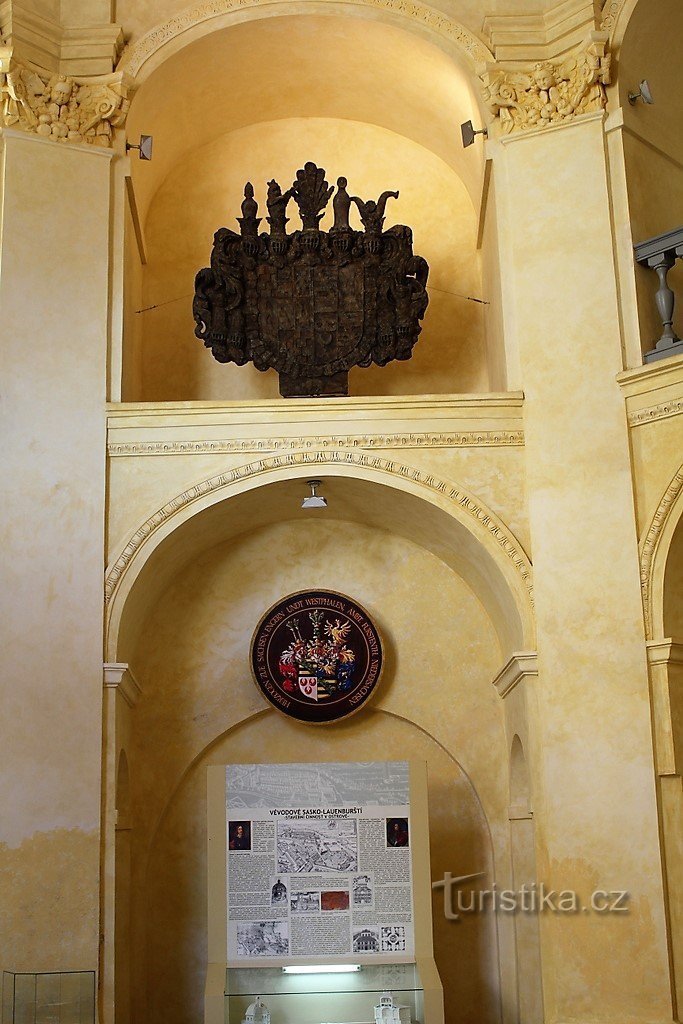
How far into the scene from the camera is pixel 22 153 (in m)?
9.72

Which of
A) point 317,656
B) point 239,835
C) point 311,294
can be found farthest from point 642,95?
point 239,835

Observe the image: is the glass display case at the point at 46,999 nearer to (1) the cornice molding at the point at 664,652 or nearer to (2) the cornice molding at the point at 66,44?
(1) the cornice molding at the point at 664,652

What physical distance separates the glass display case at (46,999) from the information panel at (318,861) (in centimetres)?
104

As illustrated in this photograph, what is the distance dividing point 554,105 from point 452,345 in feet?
8.16

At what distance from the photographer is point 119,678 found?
29.3ft

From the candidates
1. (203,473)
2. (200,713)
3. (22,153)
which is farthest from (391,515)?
(22,153)

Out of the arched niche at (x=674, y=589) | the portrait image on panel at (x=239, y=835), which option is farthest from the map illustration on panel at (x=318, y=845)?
the arched niche at (x=674, y=589)

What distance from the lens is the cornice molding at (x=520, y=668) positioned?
8820mm

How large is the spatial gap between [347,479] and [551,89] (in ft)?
11.5

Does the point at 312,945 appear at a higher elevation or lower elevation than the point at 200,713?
lower

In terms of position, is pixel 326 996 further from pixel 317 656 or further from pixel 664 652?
pixel 664 652

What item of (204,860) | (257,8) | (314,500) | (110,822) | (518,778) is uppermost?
(257,8)

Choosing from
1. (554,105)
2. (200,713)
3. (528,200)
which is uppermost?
(554,105)

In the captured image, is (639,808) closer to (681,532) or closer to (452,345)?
(681,532)
